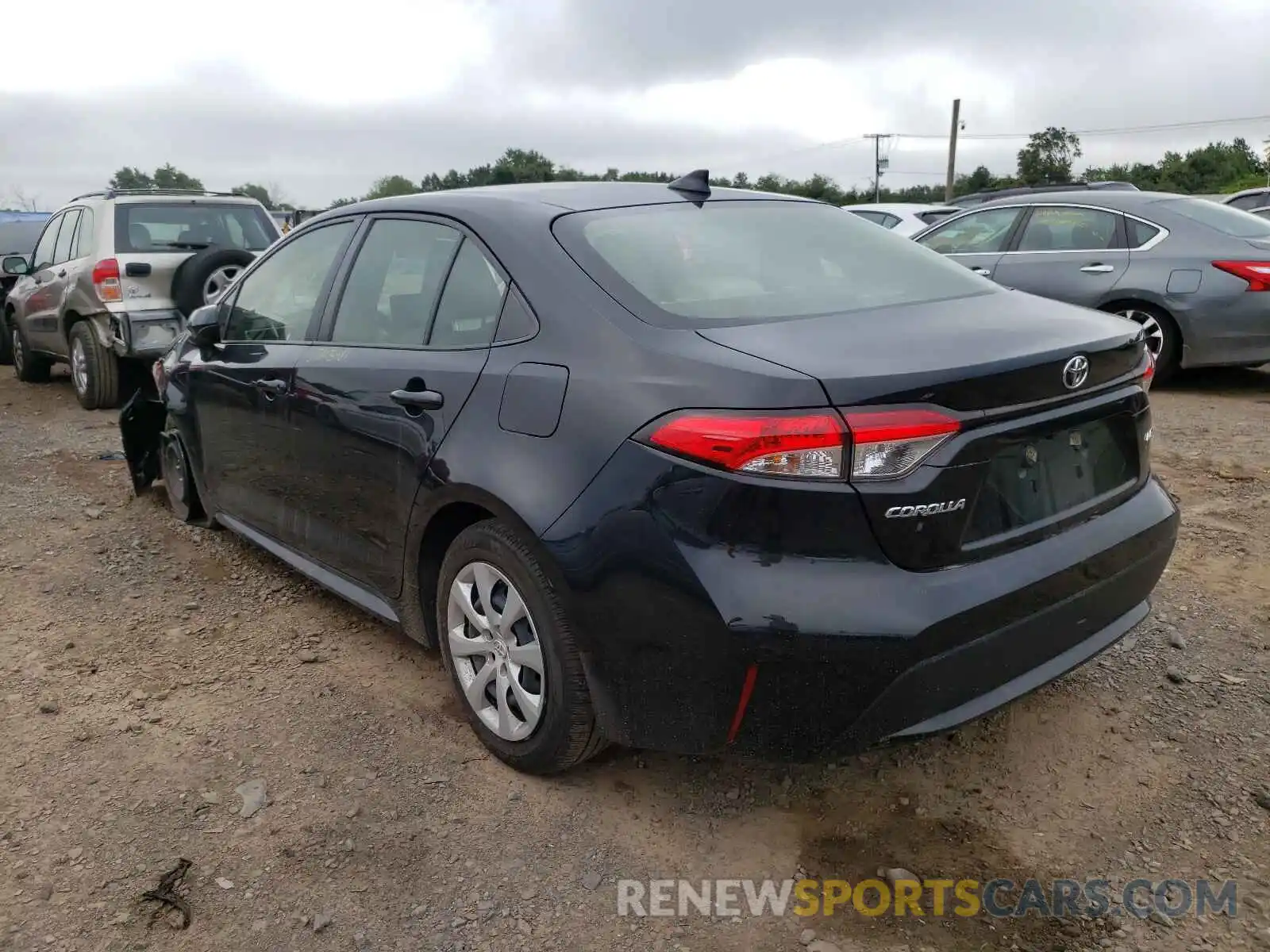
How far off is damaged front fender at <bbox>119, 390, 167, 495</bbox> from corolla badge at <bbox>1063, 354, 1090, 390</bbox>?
4.50 m

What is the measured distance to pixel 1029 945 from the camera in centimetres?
220

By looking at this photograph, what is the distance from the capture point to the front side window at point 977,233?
26.6 feet

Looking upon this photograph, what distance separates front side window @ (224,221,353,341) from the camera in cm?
363

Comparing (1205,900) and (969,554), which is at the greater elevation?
(969,554)

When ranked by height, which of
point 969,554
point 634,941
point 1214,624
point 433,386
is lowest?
point 634,941

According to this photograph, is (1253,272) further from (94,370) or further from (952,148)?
(952,148)

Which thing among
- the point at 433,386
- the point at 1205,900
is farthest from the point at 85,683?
the point at 1205,900

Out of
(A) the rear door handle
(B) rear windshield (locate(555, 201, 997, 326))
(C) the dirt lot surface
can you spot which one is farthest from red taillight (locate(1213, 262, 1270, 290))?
(A) the rear door handle

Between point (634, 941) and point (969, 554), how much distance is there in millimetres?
1151

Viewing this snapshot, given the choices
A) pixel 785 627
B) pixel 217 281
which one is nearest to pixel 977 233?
pixel 217 281

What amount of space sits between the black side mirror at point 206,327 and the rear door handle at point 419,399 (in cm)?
162

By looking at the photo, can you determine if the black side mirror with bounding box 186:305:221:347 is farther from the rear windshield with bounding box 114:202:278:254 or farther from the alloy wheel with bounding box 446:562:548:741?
the rear windshield with bounding box 114:202:278:254

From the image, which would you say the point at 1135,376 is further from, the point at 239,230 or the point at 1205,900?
the point at 239,230

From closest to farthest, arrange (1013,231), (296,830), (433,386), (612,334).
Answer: (612,334) → (296,830) → (433,386) → (1013,231)
